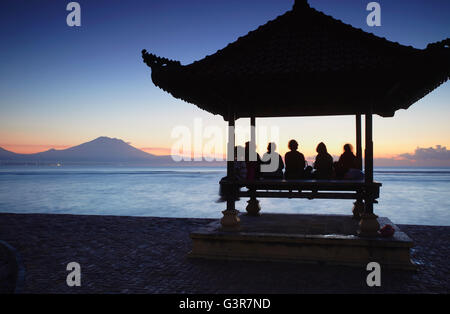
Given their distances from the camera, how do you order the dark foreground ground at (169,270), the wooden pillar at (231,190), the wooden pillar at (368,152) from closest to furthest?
the dark foreground ground at (169,270) → the wooden pillar at (368,152) → the wooden pillar at (231,190)

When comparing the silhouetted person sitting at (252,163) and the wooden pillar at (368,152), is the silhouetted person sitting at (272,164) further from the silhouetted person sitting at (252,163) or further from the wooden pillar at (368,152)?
the wooden pillar at (368,152)

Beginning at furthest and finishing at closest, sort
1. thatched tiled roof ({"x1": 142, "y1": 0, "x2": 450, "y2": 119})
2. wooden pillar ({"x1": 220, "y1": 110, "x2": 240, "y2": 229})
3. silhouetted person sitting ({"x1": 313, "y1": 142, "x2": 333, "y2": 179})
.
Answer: silhouetted person sitting ({"x1": 313, "y1": 142, "x2": 333, "y2": 179}) → wooden pillar ({"x1": 220, "y1": 110, "x2": 240, "y2": 229}) → thatched tiled roof ({"x1": 142, "y1": 0, "x2": 450, "y2": 119})

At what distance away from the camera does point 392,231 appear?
643cm

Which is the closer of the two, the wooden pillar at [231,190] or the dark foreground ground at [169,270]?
the dark foreground ground at [169,270]

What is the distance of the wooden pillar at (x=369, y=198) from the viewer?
21.7 feet

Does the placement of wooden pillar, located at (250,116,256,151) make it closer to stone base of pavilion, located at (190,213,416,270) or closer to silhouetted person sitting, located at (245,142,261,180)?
silhouetted person sitting, located at (245,142,261,180)

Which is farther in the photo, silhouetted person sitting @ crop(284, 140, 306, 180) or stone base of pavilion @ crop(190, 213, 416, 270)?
silhouetted person sitting @ crop(284, 140, 306, 180)

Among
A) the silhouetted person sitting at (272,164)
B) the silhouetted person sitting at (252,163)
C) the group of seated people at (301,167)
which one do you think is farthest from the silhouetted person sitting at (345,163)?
the silhouetted person sitting at (252,163)

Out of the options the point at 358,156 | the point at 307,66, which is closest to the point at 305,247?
the point at 307,66

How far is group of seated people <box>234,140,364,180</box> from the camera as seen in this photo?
26.7 feet

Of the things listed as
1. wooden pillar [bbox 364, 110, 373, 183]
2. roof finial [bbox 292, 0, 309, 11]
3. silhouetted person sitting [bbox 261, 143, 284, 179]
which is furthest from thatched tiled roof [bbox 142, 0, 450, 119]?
silhouetted person sitting [bbox 261, 143, 284, 179]

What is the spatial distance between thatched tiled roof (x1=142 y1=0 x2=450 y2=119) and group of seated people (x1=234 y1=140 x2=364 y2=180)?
4.60 feet

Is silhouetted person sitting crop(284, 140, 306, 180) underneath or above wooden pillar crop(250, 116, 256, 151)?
underneath
